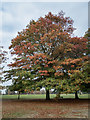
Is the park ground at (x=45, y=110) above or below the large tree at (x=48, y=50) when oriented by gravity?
below

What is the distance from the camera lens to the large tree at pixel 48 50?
17.4 m

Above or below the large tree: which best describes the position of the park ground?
below

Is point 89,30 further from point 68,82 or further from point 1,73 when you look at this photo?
point 1,73

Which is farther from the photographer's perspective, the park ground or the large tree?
the large tree

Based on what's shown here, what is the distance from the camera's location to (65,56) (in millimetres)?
19344

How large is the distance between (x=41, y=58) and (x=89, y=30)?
10.00 m

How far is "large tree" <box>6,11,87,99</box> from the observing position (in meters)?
17.4

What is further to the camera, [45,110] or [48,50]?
[48,50]

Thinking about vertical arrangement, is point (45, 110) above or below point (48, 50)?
below

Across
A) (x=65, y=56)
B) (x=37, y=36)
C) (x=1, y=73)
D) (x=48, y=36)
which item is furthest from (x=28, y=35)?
(x=1, y=73)

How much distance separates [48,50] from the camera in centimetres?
1991

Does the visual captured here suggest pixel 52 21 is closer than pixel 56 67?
No

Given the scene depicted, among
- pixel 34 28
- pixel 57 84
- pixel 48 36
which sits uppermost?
pixel 34 28

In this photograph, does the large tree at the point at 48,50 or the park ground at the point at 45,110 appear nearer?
the park ground at the point at 45,110
